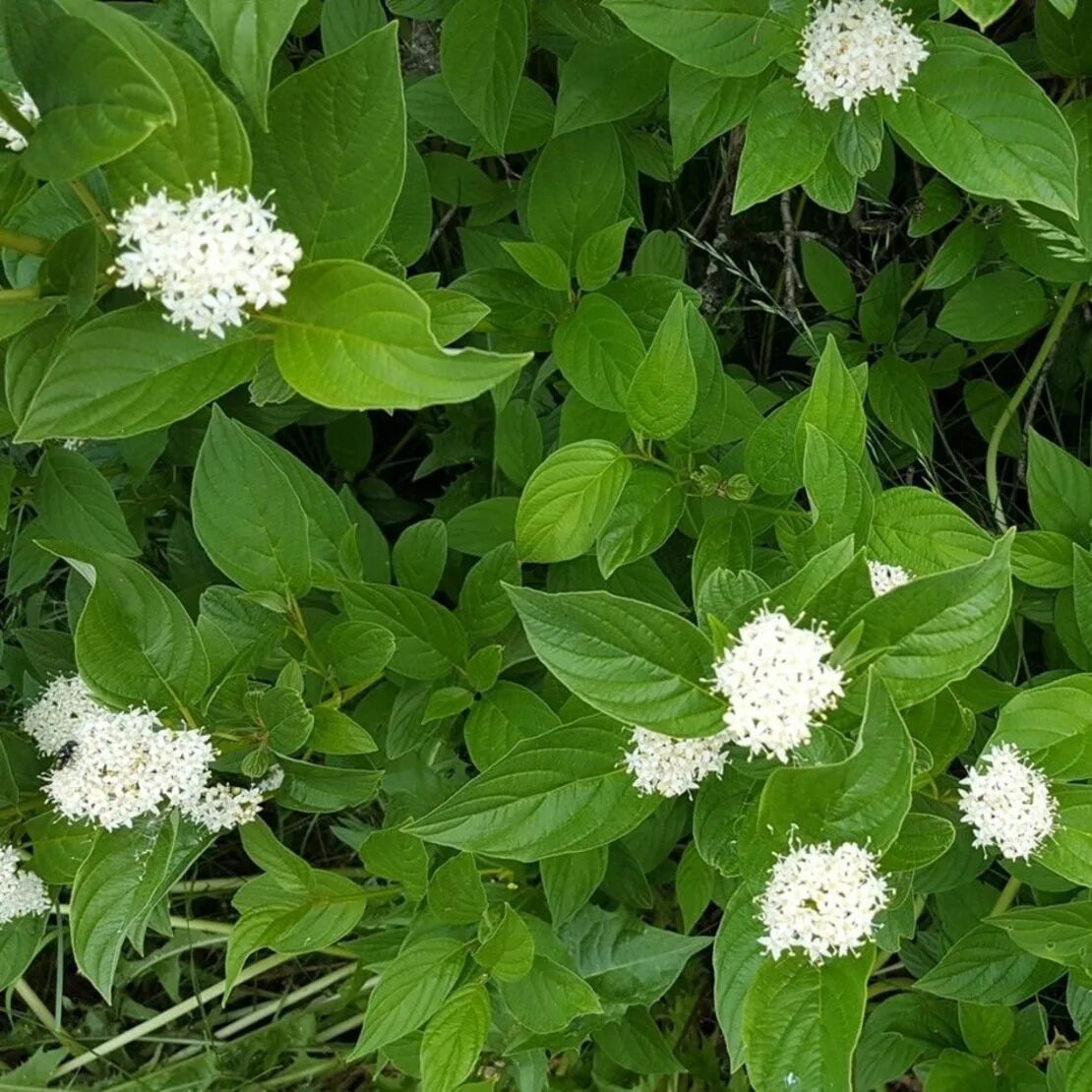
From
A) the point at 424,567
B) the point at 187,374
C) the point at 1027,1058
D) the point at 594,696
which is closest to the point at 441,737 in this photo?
the point at 424,567

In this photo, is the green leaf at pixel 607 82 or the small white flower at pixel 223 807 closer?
the small white flower at pixel 223 807

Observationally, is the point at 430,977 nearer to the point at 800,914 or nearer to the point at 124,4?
the point at 800,914

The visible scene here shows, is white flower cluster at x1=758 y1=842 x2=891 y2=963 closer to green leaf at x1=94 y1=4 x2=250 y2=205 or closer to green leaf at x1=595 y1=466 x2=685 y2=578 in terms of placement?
green leaf at x1=595 y1=466 x2=685 y2=578

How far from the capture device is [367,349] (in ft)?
2.39

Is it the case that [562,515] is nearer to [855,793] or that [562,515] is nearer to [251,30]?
[855,793]

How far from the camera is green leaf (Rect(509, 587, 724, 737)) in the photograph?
2.81 feet

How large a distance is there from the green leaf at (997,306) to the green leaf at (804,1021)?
2.94 ft

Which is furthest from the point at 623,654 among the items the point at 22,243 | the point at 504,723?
the point at 22,243

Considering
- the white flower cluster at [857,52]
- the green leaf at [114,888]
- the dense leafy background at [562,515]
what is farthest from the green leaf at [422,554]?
the white flower cluster at [857,52]

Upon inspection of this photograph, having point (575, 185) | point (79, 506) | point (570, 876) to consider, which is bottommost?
point (570, 876)

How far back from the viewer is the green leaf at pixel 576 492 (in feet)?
3.56

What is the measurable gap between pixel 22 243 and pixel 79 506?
1.67ft

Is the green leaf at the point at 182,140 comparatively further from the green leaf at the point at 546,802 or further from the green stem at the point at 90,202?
the green leaf at the point at 546,802

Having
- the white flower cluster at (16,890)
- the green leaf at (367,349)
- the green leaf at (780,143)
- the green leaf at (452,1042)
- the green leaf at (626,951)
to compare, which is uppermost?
the green leaf at (367,349)
